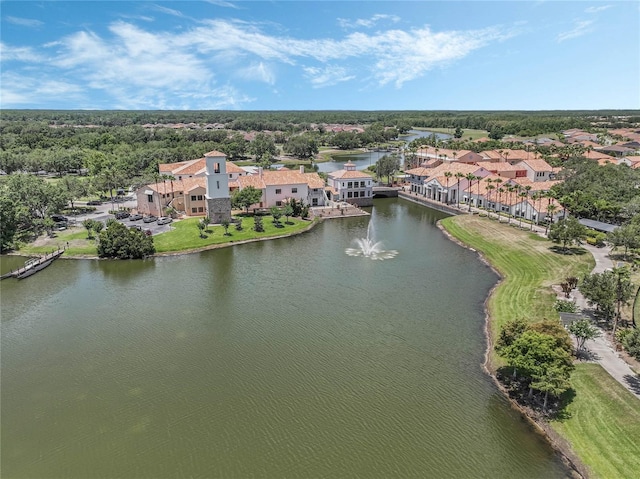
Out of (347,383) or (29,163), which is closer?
(347,383)

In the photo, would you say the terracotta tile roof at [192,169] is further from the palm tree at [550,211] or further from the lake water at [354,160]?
the palm tree at [550,211]

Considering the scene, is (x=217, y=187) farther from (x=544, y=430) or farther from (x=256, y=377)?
(x=544, y=430)

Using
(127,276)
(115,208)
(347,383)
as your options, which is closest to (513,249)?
(347,383)

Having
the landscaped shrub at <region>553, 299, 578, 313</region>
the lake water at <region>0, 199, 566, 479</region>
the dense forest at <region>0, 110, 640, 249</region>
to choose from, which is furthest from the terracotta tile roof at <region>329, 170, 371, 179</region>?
the landscaped shrub at <region>553, 299, 578, 313</region>

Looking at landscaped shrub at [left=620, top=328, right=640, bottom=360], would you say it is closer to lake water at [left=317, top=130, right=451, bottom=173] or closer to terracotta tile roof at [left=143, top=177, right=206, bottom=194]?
terracotta tile roof at [left=143, top=177, right=206, bottom=194]

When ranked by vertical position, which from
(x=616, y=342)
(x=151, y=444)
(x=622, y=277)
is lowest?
(x=151, y=444)

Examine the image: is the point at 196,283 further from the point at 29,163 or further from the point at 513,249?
the point at 29,163

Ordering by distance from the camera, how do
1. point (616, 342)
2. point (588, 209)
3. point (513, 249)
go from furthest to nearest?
point (588, 209) < point (513, 249) < point (616, 342)
